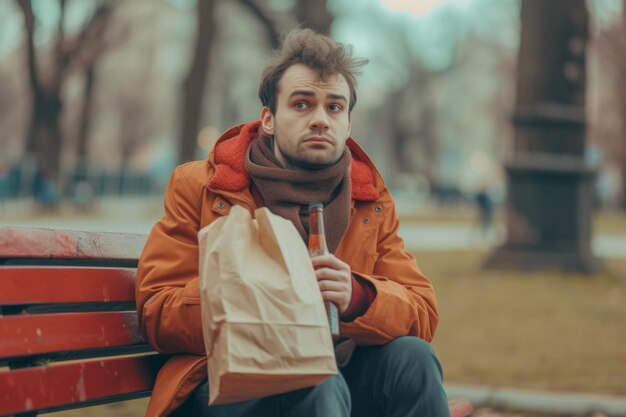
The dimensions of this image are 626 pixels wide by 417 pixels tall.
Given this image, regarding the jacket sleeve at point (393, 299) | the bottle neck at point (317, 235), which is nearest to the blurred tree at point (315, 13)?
the jacket sleeve at point (393, 299)

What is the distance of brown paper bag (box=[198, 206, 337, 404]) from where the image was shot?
2.52m

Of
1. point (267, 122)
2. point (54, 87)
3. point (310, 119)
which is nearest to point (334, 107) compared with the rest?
point (310, 119)

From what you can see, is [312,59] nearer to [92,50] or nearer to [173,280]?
[173,280]

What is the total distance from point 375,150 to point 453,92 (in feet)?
100

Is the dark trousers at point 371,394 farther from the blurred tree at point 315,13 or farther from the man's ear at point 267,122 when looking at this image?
the blurred tree at point 315,13

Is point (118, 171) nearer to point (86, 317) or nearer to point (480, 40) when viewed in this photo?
point (480, 40)

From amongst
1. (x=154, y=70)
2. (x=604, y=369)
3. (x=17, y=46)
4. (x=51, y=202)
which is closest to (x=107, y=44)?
(x=51, y=202)

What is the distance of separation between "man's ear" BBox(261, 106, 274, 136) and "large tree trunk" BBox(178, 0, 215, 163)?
1462 cm

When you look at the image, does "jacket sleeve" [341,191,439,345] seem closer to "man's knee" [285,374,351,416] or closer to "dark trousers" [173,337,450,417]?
"dark trousers" [173,337,450,417]

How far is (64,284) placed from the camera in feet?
9.87

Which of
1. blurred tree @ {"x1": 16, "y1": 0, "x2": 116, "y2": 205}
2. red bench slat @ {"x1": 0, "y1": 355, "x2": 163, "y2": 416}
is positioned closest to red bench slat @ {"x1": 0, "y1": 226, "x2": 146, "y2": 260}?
red bench slat @ {"x1": 0, "y1": 355, "x2": 163, "y2": 416}

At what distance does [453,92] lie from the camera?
58.4 meters

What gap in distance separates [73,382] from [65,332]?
0.42 feet

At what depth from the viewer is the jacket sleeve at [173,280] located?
296 centimetres
